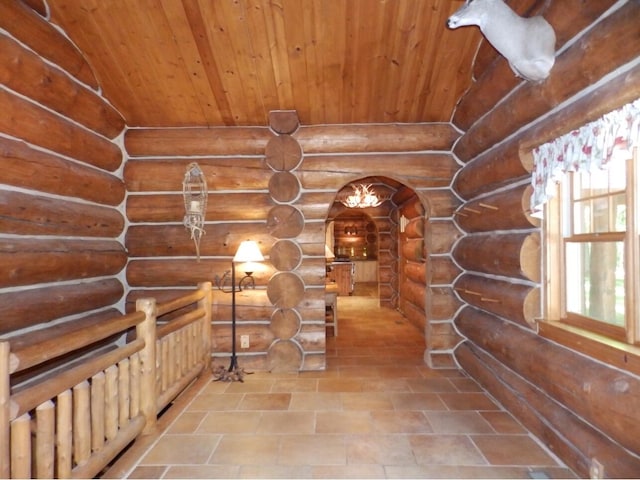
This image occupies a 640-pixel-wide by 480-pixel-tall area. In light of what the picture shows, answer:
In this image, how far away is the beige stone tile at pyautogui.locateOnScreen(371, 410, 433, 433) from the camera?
304 cm

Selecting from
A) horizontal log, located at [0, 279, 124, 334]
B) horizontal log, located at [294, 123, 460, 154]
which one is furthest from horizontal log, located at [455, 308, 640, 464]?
horizontal log, located at [0, 279, 124, 334]

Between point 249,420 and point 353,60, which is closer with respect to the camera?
point 249,420

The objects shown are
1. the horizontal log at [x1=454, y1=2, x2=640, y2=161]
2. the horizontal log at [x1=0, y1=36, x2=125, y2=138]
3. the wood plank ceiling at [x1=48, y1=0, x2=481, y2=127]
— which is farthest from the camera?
the wood plank ceiling at [x1=48, y1=0, x2=481, y2=127]

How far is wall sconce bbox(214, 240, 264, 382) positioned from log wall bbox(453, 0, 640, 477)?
2.44m

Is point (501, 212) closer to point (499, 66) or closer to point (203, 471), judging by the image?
point (499, 66)

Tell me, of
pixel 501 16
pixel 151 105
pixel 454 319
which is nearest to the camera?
pixel 501 16

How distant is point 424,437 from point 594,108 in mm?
2604

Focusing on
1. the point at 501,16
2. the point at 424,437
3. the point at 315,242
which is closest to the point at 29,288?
the point at 315,242

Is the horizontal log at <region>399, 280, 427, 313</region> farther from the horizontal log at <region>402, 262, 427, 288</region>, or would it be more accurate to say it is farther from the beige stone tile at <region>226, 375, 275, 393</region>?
the beige stone tile at <region>226, 375, 275, 393</region>

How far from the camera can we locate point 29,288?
306 cm

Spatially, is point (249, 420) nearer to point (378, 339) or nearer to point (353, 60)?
point (378, 339)

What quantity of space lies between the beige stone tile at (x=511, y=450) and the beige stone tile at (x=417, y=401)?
564 millimetres

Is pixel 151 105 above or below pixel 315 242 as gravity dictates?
above

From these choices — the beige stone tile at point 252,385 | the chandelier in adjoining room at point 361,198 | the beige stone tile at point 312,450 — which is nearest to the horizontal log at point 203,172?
the beige stone tile at point 252,385
